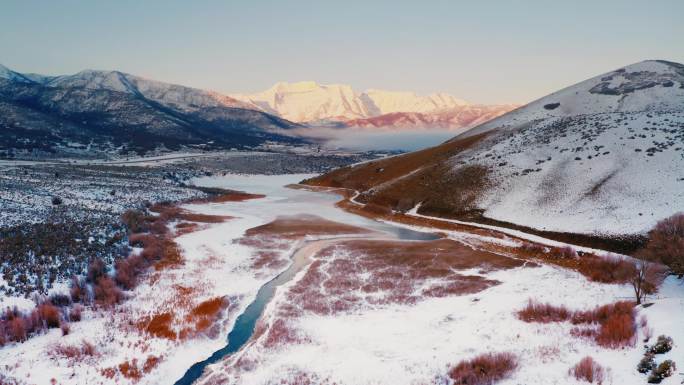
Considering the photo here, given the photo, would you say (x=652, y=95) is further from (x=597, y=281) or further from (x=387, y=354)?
(x=387, y=354)

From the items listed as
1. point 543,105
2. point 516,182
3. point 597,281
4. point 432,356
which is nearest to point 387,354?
point 432,356

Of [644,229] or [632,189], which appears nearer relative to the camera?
[644,229]

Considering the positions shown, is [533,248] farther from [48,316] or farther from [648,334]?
[48,316]

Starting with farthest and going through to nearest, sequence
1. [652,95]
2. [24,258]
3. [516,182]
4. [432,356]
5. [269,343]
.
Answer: [652,95]
[516,182]
[24,258]
[269,343]
[432,356]

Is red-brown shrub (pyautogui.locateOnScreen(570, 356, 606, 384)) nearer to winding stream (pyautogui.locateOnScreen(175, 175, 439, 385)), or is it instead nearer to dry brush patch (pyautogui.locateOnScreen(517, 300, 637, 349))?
dry brush patch (pyautogui.locateOnScreen(517, 300, 637, 349))

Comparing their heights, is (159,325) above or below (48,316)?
below

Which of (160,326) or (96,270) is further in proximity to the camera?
(96,270)

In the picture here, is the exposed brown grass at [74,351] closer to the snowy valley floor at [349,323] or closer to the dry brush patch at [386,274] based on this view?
the snowy valley floor at [349,323]

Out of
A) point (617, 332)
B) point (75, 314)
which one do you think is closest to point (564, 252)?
point (617, 332)
